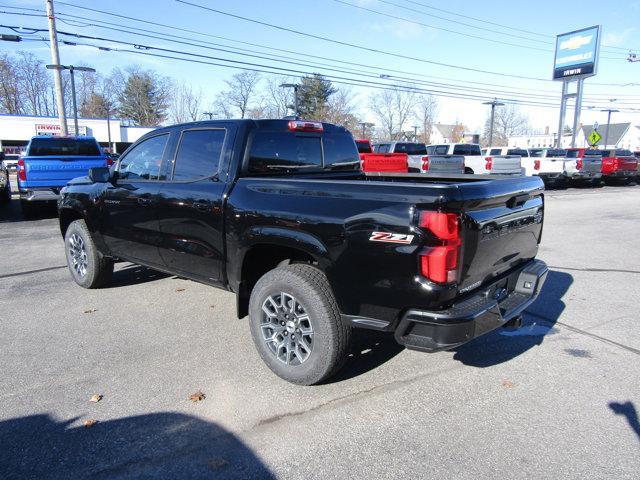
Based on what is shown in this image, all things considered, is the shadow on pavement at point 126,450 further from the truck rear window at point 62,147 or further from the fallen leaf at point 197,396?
the truck rear window at point 62,147

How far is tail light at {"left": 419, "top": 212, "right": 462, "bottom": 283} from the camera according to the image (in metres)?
2.64

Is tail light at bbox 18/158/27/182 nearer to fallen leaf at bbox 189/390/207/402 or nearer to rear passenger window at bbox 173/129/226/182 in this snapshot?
rear passenger window at bbox 173/129/226/182

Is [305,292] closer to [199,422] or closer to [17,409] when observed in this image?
[199,422]

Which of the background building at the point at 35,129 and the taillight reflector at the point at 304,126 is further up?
the background building at the point at 35,129

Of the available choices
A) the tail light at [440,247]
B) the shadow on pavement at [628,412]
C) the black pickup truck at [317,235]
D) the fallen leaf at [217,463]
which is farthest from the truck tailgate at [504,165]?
the fallen leaf at [217,463]

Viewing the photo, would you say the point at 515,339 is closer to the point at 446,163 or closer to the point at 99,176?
the point at 99,176

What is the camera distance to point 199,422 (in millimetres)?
2979

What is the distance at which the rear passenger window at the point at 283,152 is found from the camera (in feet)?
12.9

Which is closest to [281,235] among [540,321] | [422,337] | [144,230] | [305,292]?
[305,292]

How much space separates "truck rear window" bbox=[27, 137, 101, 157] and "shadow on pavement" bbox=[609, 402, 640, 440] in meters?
12.5

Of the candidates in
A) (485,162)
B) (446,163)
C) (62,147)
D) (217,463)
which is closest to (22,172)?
(62,147)

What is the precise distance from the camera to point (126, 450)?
8.89ft

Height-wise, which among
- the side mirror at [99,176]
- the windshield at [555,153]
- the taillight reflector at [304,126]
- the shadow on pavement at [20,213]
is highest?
the taillight reflector at [304,126]

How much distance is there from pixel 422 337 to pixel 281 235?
1212 millimetres
